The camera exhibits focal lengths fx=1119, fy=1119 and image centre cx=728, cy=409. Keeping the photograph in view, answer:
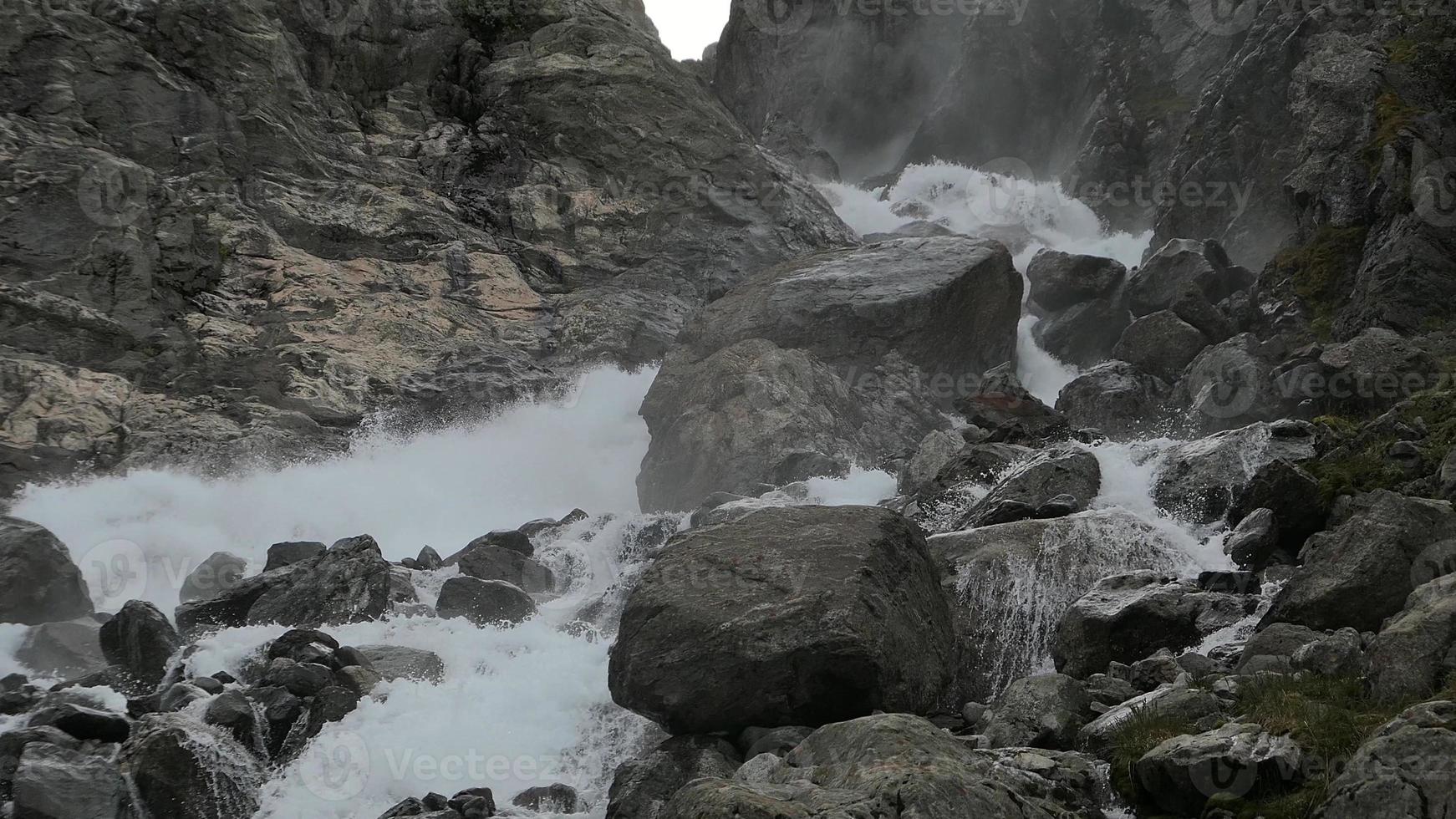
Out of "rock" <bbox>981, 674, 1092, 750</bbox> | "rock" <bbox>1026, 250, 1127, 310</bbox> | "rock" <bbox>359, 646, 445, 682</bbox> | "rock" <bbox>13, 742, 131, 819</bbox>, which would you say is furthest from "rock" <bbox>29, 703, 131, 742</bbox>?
"rock" <bbox>1026, 250, 1127, 310</bbox>

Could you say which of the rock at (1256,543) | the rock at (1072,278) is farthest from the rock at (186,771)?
the rock at (1072,278)

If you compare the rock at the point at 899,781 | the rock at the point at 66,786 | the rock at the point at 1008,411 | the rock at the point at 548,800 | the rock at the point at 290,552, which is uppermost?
the rock at the point at 1008,411

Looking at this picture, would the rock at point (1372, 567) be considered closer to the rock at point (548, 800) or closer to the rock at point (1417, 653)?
the rock at point (1417, 653)

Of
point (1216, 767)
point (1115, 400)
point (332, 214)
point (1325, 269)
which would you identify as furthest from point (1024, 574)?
point (332, 214)

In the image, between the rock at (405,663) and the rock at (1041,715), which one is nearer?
the rock at (1041,715)

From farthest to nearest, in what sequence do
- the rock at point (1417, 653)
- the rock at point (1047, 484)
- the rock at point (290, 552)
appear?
the rock at point (290, 552), the rock at point (1047, 484), the rock at point (1417, 653)

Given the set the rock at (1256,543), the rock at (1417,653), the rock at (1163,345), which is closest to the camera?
the rock at (1417,653)

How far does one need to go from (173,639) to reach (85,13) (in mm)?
24991

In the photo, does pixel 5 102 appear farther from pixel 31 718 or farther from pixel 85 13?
pixel 31 718

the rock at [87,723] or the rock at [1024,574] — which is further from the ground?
the rock at [1024,574]

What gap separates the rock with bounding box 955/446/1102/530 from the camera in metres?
17.2

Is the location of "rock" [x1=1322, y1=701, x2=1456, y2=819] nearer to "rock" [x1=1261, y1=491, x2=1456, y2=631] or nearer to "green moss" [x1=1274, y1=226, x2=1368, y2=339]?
"rock" [x1=1261, y1=491, x2=1456, y2=631]

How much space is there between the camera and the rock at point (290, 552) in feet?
67.3

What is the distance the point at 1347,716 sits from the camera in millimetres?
7891
